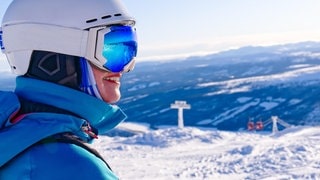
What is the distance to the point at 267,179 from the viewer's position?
454 inches

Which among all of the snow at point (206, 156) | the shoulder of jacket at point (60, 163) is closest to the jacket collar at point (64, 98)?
the shoulder of jacket at point (60, 163)

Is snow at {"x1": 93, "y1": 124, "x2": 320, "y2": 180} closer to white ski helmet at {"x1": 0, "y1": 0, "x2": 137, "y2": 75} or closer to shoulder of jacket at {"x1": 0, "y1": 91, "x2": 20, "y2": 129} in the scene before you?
white ski helmet at {"x1": 0, "y1": 0, "x2": 137, "y2": 75}

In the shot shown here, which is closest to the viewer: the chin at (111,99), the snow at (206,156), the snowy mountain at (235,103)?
the chin at (111,99)

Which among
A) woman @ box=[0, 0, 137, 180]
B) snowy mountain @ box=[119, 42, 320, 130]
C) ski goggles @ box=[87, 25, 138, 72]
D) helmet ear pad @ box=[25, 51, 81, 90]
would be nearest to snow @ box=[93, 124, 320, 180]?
ski goggles @ box=[87, 25, 138, 72]

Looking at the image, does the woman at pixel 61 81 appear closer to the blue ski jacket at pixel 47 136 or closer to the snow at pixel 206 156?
the blue ski jacket at pixel 47 136

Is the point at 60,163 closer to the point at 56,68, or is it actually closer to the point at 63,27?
the point at 56,68

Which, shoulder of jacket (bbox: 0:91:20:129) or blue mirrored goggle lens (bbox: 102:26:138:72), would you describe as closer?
shoulder of jacket (bbox: 0:91:20:129)

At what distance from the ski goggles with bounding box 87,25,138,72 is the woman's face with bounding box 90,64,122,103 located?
2 centimetres

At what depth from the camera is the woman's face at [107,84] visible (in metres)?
1.64

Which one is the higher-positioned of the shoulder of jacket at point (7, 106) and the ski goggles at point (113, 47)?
the ski goggles at point (113, 47)

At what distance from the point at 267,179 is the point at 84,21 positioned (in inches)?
415

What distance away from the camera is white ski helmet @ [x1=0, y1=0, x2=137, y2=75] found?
5.27 feet

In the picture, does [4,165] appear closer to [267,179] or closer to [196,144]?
[267,179]

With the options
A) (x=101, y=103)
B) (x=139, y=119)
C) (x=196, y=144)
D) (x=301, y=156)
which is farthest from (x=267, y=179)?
(x=139, y=119)
